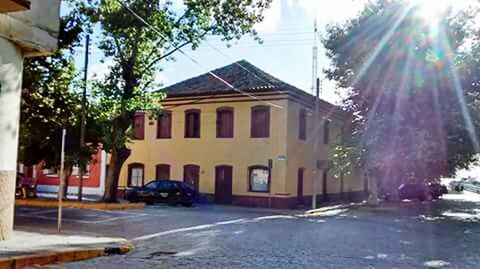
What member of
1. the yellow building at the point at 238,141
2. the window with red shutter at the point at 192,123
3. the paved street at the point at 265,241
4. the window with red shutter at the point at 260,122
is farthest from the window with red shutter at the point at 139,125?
the paved street at the point at 265,241

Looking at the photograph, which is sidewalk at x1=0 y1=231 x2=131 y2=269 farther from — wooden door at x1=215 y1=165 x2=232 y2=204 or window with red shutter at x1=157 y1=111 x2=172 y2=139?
window with red shutter at x1=157 y1=111 x2=172 y2=139

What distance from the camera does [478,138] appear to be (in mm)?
23297

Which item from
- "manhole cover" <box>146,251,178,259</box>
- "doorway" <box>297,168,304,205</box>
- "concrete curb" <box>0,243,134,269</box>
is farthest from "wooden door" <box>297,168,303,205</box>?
"manhole cover" <box>146,251,178,259</box>

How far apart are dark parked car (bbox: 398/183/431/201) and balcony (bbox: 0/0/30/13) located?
33784mm

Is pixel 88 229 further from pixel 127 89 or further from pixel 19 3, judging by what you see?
pixel 127 89

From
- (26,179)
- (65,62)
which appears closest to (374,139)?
(65,62)

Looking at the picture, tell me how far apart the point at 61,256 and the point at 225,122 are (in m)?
19.9

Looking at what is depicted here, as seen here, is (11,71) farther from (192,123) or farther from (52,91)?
(192,123)

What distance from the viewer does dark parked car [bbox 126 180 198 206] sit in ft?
87.8

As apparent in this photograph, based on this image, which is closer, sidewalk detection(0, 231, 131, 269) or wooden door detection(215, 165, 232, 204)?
sidewalk detection(0, 231, 131, 269)

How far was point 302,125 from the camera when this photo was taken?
29.3 m

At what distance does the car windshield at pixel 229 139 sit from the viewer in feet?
36.7

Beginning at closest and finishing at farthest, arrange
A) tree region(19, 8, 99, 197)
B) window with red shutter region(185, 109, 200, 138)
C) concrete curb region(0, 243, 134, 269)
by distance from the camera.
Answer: concrete curb region(0, 243, 134, 269)
tree region(19, 8, 99, 197)
window with red shutter region(185, 109, 200, 138)

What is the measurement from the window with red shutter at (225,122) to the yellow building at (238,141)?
2.2 inches
